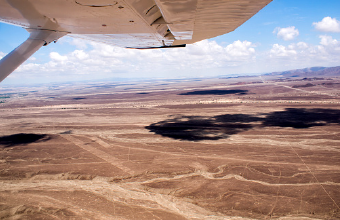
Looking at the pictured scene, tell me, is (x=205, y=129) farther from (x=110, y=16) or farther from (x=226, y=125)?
(x=110, y=16)

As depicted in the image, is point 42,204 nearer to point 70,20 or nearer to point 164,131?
point 70,20

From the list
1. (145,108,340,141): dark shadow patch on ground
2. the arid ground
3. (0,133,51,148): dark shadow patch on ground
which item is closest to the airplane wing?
the arid ground

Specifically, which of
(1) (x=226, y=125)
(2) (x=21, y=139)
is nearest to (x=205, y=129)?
(1) (x=226, y=125)

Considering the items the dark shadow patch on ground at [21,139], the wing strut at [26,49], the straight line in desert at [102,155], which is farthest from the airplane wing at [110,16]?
the dark shadow patch on ground at [21,139]

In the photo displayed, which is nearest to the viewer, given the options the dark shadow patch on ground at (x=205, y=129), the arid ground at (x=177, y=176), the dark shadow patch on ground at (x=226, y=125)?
the arid ground at (x=177, y=176)

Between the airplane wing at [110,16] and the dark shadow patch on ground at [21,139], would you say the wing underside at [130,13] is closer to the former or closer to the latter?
the airplane wing at [110,16]

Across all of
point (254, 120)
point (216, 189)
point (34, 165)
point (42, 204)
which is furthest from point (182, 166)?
point (254, 120)

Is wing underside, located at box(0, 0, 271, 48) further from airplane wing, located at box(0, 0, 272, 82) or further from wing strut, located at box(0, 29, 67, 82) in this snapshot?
wing strut, located at box(0, 29, 67, 82)

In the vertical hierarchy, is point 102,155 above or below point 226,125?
below
